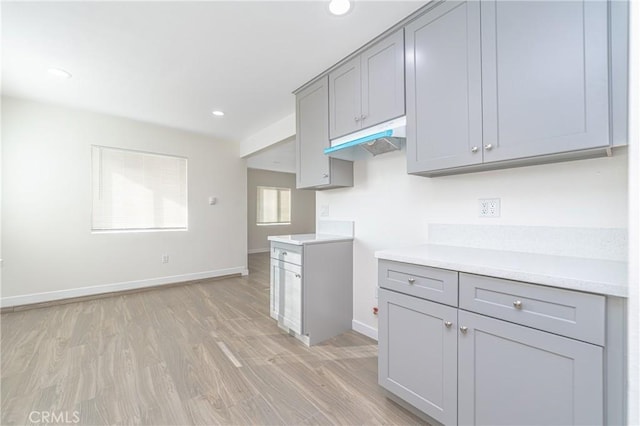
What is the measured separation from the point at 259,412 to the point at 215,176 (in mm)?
3963

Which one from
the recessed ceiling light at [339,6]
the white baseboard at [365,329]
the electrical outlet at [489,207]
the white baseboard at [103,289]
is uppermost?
the recessed ceiling light at [339,6]

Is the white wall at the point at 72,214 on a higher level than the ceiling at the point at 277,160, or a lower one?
lower

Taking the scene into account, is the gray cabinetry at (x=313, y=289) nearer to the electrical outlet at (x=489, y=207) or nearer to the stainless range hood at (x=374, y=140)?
the stainless range hood at (x=374, y=140)

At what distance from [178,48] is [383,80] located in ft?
5.53

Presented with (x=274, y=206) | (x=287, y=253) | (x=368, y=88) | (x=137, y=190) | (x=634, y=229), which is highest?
(x=368, y=88)

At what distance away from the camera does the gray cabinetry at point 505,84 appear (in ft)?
3.61

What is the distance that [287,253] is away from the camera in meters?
2.47

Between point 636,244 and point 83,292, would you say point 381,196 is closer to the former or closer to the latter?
point 636,244

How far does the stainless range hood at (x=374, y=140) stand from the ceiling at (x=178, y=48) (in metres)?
0.70

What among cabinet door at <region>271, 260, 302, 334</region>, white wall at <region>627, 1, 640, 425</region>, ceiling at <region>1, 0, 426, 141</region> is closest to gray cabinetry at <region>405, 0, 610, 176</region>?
white wall at <region>627, 1, 640, 425</region>

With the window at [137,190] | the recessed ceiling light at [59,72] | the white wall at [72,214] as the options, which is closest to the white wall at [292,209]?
the white wall at [72,214]

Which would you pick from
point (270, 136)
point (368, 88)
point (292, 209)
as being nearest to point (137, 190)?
point (270, 136)

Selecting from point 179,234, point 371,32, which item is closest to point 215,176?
point 179,234
